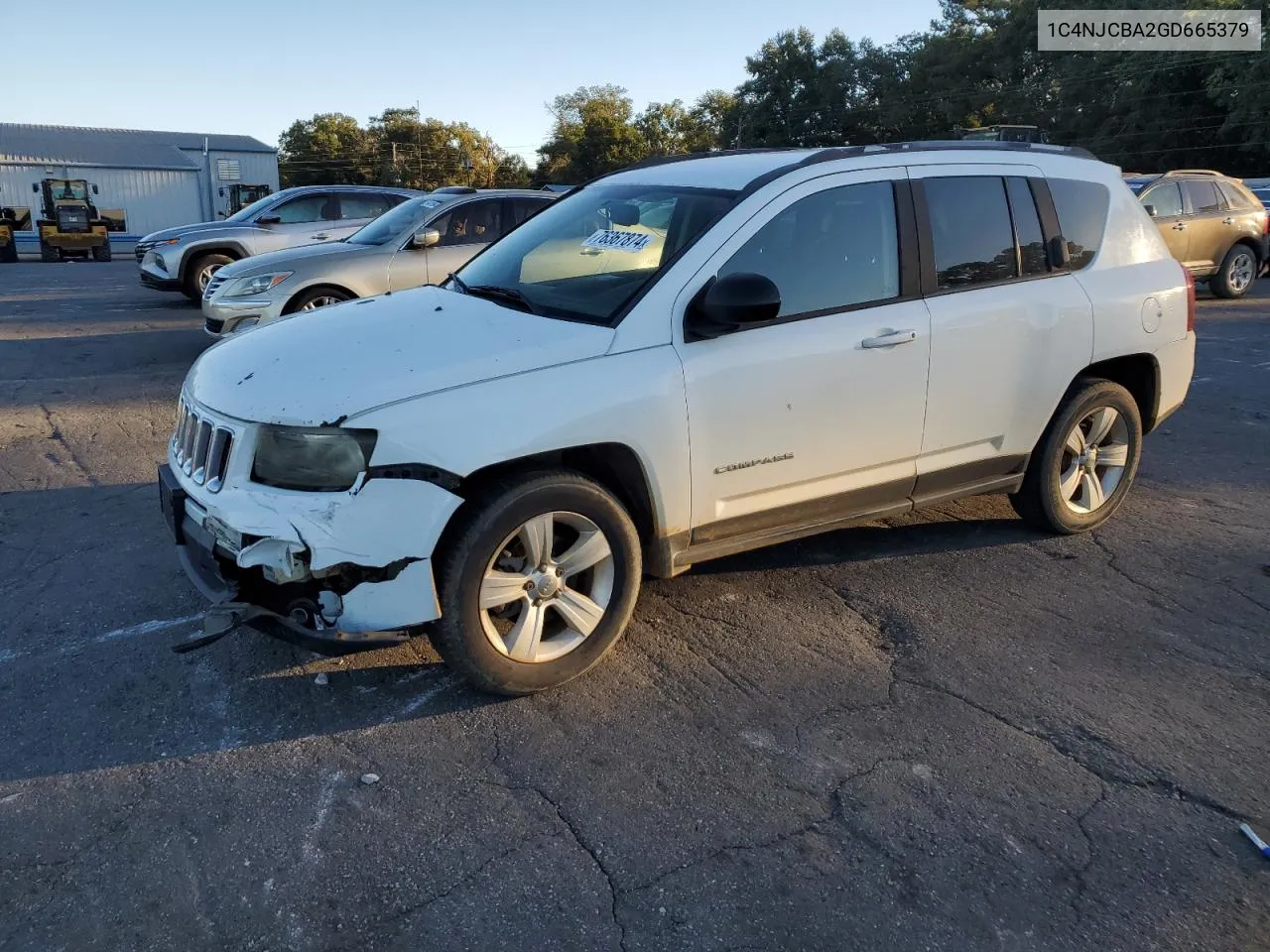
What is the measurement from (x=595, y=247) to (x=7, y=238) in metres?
30.9

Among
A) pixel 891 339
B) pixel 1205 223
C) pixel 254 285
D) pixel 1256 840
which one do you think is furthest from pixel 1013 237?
pixel 1205 223

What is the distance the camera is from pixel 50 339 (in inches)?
443

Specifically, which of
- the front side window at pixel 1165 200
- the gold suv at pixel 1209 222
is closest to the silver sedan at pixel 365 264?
the front side window at pixel 1165 200

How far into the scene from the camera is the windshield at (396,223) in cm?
951

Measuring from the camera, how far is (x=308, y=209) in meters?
13.6

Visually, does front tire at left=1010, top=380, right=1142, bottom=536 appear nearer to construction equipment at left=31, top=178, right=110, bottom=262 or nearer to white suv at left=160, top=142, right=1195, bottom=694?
white suv at left=160, top=142, right=1195, bottom=694

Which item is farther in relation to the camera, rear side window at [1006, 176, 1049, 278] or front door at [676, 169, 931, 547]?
rear side window at [1006, 176, 1049, 278]

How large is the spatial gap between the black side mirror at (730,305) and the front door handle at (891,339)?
567 millimetres

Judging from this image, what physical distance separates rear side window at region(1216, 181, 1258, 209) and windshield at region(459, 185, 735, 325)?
44.1 feet

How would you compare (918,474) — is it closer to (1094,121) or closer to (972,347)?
(972,347)

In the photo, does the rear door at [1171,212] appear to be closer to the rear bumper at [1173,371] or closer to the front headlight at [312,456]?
the rear bumper at [1173,371]

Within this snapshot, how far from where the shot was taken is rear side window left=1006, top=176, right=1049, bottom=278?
454 cm

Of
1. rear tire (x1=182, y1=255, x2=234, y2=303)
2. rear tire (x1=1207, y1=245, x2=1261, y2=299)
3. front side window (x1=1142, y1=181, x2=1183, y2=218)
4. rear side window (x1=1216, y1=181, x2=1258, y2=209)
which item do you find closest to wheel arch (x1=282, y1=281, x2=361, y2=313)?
rear tire (x1=182, y1=255, x2=234, y2=303)

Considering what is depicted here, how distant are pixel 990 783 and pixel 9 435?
7.03m
